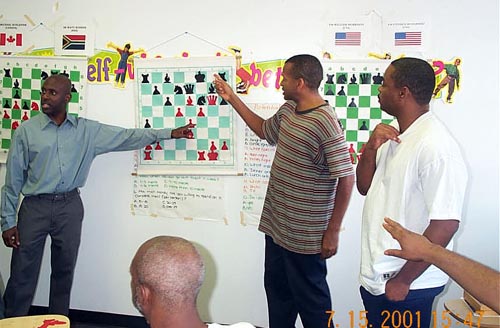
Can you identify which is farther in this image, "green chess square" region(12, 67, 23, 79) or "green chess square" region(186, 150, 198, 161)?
"green chess square" region(12, 67, 23, 79)

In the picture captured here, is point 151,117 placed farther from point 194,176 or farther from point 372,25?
point 372,25

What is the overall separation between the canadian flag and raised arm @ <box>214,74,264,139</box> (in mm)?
1325

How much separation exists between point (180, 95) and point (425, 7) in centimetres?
146

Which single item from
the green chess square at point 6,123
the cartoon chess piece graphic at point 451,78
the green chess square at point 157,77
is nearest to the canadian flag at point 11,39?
the green chess square at point 6,123

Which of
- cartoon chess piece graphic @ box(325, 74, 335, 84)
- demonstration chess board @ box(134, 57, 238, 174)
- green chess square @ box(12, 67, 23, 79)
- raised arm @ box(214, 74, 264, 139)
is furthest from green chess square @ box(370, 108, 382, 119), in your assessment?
Result: green chess square @ box(12, 67, 23, 79)

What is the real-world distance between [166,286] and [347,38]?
1916 millimetres

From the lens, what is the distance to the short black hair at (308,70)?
92.4 inches

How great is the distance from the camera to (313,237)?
90.6 inches

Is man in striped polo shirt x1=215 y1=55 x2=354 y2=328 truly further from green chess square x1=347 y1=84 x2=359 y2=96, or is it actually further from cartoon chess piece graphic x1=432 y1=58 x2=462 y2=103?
cartoon chess piece graphic x1=432 y1=58 x2=462 y2=103

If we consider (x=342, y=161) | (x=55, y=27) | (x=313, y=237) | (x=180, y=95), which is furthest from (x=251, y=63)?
(x=55, y=27)

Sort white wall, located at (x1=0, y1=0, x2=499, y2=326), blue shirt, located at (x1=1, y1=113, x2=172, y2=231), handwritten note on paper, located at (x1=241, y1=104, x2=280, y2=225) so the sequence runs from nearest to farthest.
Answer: white wall, located at (x1=0, y1=0, x2=499, y2=326)
blue shirt, located at (x1=1, y1=113, x2=172, y2=231)
handwritten note on paper, located at (x1=241, y1=104, x2=280, y2=225)

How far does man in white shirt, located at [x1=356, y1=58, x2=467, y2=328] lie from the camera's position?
1.58m

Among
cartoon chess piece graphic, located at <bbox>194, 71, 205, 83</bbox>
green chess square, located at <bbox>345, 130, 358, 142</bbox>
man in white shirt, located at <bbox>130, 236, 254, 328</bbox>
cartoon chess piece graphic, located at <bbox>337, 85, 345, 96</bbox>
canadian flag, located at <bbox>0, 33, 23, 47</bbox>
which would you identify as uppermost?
canadian flag, located at <bbox>0, 33, 23, 47</bbox>

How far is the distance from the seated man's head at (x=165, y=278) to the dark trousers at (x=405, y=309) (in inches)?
31.1
